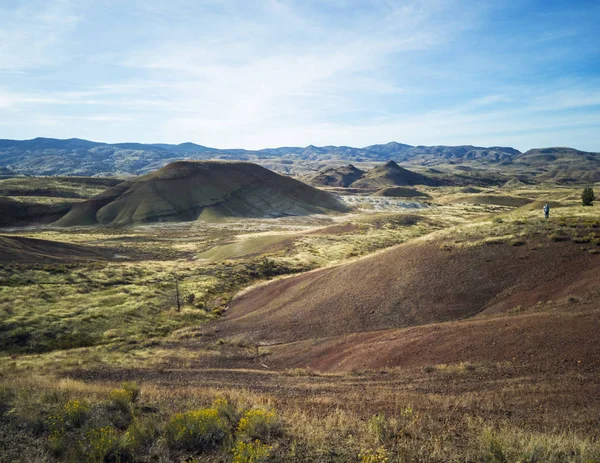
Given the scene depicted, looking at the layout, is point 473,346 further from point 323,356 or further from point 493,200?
point 493,200

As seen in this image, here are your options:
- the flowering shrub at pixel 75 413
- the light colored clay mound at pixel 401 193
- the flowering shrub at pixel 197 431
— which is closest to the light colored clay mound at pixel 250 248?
the flowering shrub at pixel 75 413

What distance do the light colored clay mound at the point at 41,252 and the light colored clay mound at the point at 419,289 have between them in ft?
115

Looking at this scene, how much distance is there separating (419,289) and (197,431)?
1965 centimetres

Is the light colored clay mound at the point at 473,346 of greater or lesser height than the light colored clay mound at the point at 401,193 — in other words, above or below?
below

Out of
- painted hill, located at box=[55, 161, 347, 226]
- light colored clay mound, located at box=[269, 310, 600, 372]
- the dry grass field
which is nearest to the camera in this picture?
the dry grass field

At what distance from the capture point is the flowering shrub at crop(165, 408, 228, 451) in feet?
25.3

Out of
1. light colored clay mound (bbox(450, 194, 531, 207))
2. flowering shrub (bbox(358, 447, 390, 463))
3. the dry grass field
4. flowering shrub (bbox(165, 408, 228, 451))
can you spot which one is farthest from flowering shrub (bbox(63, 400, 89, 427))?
light colored clay mound (bbox(450, 194, 531, 207))

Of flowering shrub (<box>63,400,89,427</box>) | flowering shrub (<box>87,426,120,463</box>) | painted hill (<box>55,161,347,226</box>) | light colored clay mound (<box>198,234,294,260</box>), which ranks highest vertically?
painted hill (<box>55,161,347,226</box>)

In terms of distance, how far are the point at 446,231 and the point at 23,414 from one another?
3115cm

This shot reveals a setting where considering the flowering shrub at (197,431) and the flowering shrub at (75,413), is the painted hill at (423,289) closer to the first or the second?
the flowering shrub at (197,431)

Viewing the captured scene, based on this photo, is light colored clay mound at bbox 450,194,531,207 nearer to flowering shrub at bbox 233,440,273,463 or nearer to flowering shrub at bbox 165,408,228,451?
flowering shrub at bbox 165,408,228,451

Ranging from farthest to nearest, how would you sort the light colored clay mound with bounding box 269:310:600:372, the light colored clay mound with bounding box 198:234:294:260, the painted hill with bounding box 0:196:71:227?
the painted hill with bounding box 0:196:71:227
the light colored clay mound with bounding box 198:234:294:260
the light colored clay mound with bounding box 269:310:600:372

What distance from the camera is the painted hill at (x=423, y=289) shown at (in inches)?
822

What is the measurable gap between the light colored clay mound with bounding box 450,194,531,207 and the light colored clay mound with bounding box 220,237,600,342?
374 ft
